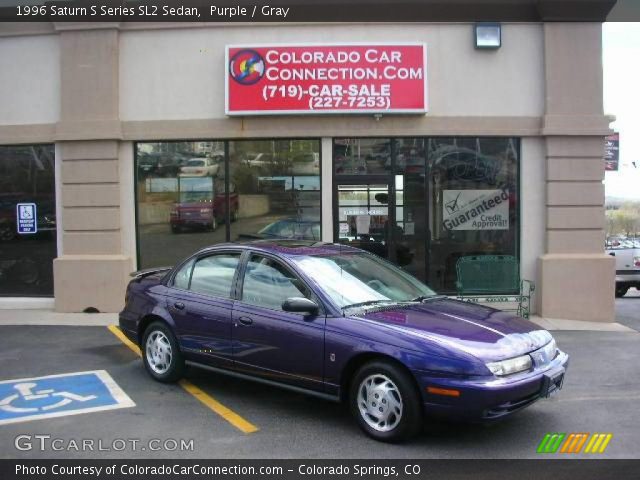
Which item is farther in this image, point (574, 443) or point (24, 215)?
point (24, 215)

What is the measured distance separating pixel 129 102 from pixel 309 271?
6.97m

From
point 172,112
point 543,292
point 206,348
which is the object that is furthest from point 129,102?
point 543,292

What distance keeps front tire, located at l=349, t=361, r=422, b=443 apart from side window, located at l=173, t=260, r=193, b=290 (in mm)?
2320

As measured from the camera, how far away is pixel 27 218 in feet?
37.8

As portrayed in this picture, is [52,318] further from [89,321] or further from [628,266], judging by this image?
[628,266]

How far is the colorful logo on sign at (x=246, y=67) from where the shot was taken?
10797 mm

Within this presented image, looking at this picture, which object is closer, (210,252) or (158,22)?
(210,252)

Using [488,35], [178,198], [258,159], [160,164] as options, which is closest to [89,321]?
[178,198]

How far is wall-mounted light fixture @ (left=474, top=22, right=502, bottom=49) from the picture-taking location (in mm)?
10750

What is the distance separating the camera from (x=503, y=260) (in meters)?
10.8

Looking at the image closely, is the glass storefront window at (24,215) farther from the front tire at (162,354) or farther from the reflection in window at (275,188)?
the front tire at (162,354)

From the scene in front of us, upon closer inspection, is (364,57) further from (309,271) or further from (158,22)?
(309,271)

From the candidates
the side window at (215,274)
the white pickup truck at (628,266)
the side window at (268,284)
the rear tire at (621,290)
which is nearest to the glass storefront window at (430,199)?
the side window at (215,274)

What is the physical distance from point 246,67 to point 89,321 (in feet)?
16.2
